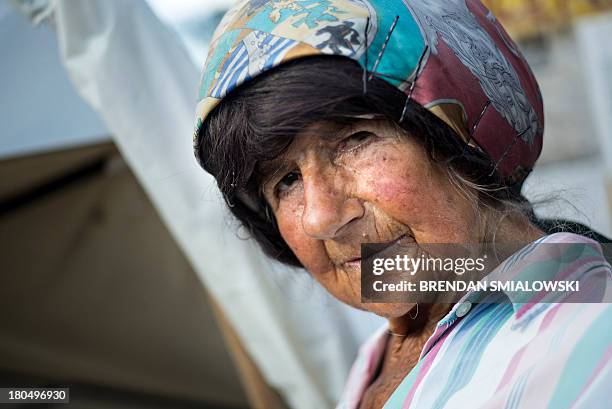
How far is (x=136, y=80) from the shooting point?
6.77ft

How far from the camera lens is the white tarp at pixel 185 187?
2018 millimetres

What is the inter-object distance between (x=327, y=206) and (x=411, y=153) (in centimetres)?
16

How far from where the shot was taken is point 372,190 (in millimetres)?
1143

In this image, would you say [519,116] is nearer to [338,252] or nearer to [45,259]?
[338,252]

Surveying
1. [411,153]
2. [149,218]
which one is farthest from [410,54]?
[149,218]

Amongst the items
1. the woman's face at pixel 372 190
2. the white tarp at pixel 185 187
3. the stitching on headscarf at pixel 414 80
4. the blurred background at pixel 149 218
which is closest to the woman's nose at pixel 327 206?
the woman's face at pixel 372 190

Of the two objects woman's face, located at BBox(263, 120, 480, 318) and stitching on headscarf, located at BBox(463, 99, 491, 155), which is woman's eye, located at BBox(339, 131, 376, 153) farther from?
stitching on headscarf, located at BBox(463, 99, 491, 155)

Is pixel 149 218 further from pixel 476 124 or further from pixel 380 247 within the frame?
pixel 476 124

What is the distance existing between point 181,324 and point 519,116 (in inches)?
95.5

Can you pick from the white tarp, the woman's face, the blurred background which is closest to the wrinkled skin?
the woman's face

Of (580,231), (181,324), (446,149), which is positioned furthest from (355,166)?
(181,324)

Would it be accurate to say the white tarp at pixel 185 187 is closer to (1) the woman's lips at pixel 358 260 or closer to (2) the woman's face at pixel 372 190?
(1) the woman's lips at pixel 358 260

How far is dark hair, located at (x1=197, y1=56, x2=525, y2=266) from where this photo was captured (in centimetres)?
108

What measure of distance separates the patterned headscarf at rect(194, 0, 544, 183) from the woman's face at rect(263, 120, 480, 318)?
0.09 metres
